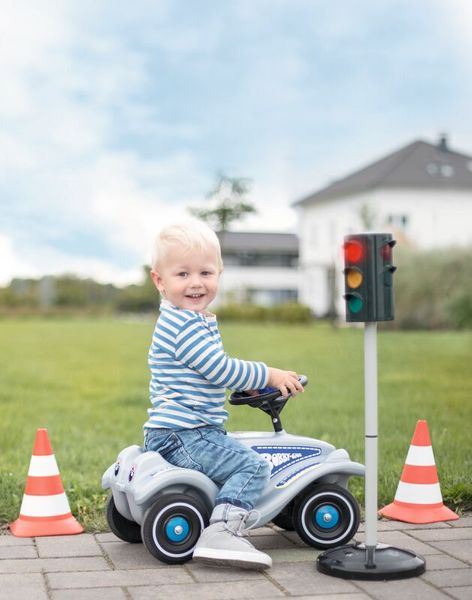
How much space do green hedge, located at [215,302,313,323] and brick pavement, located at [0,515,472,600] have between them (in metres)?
44.0

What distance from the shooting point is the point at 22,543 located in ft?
16.3

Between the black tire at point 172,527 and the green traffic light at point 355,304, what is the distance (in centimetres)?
120

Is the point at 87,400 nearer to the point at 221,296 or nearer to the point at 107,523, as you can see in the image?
the point at 107,523

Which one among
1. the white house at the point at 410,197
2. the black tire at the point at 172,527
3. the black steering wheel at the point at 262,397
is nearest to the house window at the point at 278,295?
the white house at the point at 410,197

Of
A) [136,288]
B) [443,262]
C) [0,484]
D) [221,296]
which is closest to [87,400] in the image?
[0,484]

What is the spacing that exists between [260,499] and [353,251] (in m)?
1.35

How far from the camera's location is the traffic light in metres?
4.12

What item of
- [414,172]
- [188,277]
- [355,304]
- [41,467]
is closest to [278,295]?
[414,172]

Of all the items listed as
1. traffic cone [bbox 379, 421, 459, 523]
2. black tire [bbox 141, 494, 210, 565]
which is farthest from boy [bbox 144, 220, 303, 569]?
traffic cone [bbox 379, 421, 459, 523]

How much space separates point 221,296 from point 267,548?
60230 millimetres

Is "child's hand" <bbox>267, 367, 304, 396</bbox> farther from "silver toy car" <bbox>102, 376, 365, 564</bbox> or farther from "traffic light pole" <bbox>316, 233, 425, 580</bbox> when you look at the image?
"traffic light pole" <bbox>316, 233, 425, 580</bbox>

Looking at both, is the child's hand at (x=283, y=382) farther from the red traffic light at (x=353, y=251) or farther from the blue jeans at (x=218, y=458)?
the red traffic light at (x=353, y=251)

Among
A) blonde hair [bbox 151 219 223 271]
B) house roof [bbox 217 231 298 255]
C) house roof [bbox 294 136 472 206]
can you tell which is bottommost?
blonde hair [bbox 151 219 223 271]

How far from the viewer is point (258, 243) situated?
7894cm
